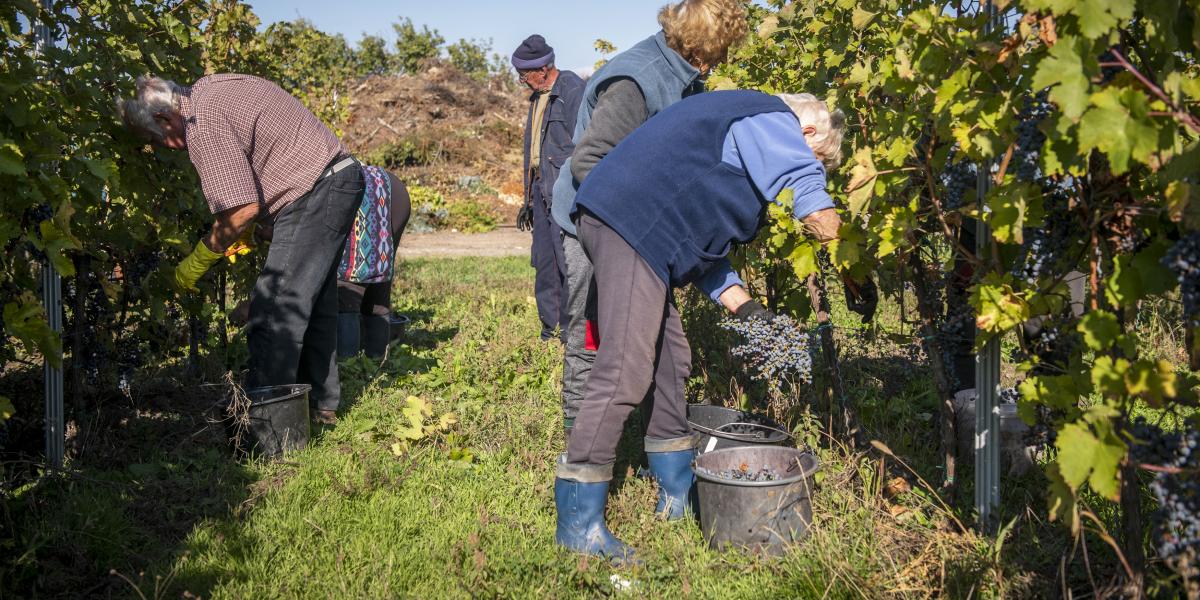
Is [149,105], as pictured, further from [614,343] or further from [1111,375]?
[1111,375]

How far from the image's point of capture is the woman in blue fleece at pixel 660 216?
8.90ft

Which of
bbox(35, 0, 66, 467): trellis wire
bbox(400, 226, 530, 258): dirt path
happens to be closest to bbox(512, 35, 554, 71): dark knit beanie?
bbox(35, 0, 66, 467): trellis wire

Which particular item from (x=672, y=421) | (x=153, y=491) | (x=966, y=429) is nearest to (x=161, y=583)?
(x=153, y=491)

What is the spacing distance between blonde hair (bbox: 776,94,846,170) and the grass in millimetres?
741

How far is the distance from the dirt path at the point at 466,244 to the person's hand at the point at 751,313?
860 cm

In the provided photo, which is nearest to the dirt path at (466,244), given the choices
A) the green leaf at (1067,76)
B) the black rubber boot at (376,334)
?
→ the black rubber boot at (376,334)

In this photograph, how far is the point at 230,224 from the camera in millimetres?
3791

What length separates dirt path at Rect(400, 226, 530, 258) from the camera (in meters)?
11.9

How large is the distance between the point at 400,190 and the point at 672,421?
2.90m

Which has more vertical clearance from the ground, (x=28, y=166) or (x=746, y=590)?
(x=28, y=166)

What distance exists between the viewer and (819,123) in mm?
2900

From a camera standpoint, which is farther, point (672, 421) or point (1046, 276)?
point (672, 421)

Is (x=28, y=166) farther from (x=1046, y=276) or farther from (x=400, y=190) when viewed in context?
(x=1046, y=276)

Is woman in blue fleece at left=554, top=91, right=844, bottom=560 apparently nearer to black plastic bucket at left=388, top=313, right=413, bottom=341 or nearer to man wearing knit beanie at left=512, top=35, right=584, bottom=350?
man wearing knit beanie at left=512, top=35, right=584, bottom=350
